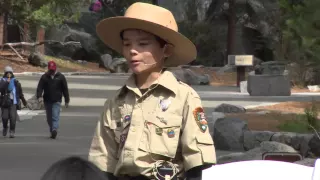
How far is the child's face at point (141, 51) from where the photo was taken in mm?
3891

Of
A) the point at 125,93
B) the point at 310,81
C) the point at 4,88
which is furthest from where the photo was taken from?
the point at 310,81

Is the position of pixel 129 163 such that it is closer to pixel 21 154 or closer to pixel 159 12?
pixel 159 12

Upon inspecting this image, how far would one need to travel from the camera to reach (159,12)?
3.94 m

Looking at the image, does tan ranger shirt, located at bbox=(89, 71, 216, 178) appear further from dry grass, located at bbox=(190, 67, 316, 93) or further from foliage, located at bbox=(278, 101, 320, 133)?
dry grass, located at bbox=(190, 67, 316, 93)

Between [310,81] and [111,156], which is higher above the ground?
[111,156]

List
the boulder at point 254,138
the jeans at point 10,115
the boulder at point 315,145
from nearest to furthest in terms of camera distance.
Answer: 1. the boulder at point 315,145
2. the boulder at point 254,138
3. the jeans at point 10,115

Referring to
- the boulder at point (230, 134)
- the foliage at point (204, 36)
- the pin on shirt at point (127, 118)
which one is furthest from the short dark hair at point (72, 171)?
the foliage at point (204, 36)

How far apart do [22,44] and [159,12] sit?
167 feet

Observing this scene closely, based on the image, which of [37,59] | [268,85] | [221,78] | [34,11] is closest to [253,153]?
[268,85]

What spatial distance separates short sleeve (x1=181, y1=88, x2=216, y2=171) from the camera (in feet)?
12.3

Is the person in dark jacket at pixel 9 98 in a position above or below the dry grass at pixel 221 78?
above

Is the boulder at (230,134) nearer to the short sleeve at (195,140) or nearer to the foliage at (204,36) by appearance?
the short sleeve at (195,140)

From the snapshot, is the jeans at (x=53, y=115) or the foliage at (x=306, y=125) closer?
the foliage at (x=306, y=125)

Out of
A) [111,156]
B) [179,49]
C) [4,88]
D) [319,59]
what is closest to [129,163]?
[111,156]
